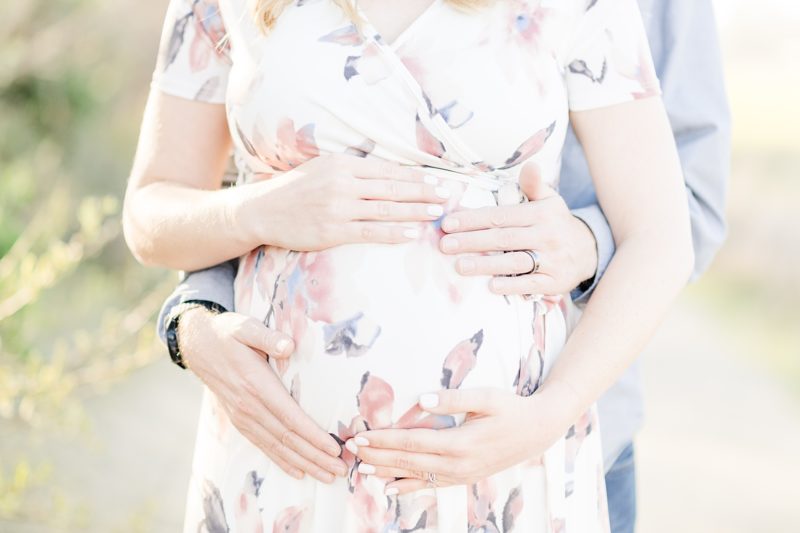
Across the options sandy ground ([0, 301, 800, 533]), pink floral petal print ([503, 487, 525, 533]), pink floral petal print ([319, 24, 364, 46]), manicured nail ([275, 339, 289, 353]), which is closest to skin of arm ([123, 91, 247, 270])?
manicured nail ([275, 339, 289, 353])

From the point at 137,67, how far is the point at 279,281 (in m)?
7.22

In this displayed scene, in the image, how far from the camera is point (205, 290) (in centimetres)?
182

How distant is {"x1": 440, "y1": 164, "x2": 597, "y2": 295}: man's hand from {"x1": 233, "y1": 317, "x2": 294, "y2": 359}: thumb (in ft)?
1.03

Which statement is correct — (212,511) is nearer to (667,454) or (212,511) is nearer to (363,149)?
(363,149)

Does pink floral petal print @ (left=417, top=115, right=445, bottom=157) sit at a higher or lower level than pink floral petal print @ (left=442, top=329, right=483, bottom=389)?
higher

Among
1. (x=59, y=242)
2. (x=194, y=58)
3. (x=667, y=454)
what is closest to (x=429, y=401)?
(x=194, y=58)

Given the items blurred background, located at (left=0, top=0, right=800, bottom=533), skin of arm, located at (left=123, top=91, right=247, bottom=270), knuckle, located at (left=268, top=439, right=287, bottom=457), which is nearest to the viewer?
knuckle, located at (left=268, top=439, right=287, bottom=457)

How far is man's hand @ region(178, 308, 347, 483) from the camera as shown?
1.61 meters

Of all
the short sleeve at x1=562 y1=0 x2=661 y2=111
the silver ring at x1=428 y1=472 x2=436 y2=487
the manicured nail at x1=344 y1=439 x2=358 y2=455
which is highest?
the short sleeve at x1=562 y1=0 x2=661 y2=111

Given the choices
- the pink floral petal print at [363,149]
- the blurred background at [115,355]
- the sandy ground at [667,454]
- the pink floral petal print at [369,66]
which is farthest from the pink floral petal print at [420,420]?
the sandy ground at [667,454]

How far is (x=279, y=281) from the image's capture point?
5.59ft

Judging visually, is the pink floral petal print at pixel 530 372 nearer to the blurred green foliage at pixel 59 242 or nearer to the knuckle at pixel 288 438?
the knuckle at pixel 288 438

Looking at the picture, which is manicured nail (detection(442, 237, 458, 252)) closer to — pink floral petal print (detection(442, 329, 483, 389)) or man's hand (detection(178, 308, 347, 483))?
pink floral petal print (detection(442, 329, 483, 389))

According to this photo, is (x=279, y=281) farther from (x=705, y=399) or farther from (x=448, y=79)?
(x=705, y=399)
